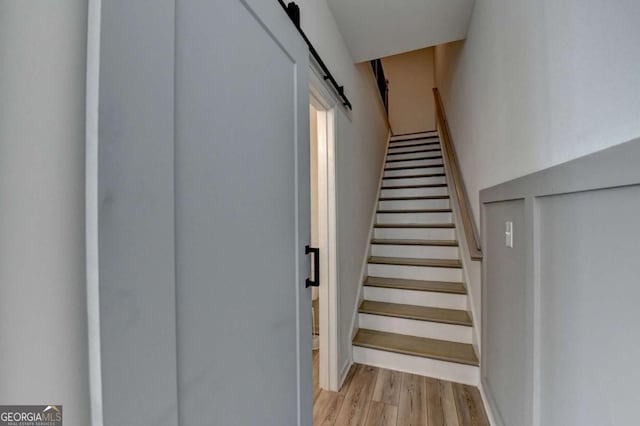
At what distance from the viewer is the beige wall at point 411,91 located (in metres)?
5.03

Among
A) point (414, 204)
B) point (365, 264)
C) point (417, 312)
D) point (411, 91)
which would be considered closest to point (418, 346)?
point (417, 312)

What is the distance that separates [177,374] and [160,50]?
61cm

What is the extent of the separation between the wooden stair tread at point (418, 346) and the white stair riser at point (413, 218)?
4.31 feet

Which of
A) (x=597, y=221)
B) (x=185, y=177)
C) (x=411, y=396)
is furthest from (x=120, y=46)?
(x=411, y=396)

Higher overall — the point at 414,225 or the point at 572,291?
the point at 414,225

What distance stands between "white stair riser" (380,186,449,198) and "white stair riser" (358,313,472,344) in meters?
1.64

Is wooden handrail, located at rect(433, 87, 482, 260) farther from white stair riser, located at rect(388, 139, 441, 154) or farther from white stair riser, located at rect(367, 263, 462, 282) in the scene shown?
white stair riser, located at rect(388, 139, 441, 154)

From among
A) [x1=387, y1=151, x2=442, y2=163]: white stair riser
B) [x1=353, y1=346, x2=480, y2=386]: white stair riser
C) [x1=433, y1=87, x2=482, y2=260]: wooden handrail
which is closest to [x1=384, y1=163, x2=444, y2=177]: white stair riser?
[x1=387, y1=151, x2=442, y2=163]: white stair riser

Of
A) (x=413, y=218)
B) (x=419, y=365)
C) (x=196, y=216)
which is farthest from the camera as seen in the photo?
(x=413, y=218)

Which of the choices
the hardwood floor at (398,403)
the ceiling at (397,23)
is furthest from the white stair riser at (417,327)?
the ceiling at (397,23)

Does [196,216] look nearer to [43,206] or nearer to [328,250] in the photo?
[43,206]

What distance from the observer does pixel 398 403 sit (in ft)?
5.39

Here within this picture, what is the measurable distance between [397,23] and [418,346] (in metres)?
2.36

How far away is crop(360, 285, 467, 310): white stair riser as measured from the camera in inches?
84.1
